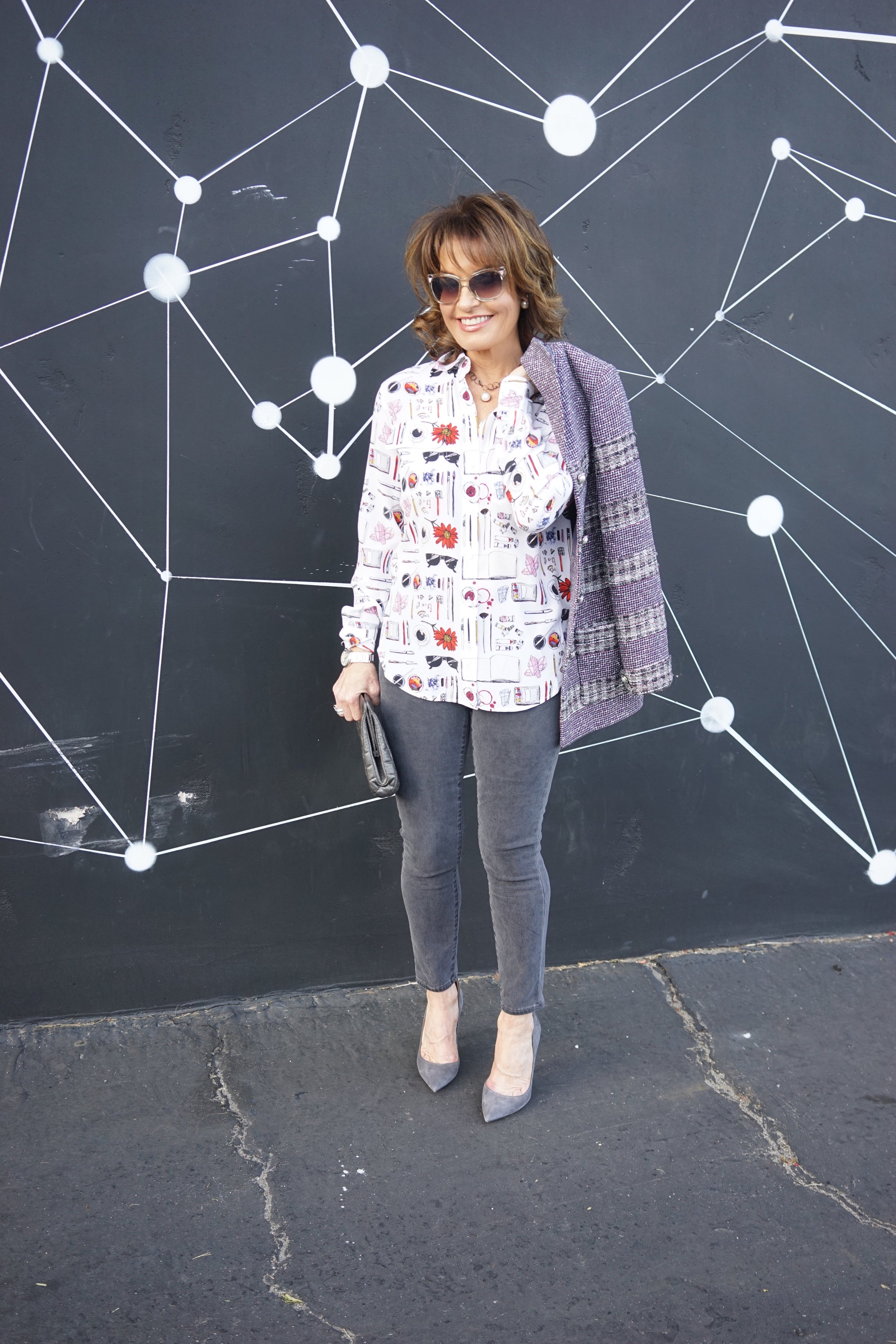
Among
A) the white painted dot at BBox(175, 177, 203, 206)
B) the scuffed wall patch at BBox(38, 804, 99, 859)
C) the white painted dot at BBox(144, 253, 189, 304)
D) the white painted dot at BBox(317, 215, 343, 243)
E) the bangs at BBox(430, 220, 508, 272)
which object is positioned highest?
the white painted dot at BBox(175, 177, 203, 206)

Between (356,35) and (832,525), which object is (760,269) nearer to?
(832,525)

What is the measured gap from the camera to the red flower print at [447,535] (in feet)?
6.70

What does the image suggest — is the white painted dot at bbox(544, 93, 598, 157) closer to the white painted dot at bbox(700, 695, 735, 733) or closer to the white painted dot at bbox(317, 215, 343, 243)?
the white painted dot at bbox(317, 215, 343, 243)

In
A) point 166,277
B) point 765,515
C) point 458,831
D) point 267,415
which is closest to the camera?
point 458,831

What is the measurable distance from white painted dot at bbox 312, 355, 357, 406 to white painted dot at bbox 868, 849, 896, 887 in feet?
6.76

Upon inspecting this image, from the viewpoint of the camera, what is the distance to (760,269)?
266 centimetres

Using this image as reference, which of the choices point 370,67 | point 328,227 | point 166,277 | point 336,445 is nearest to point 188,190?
point 166,277

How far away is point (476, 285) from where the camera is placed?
1927mm

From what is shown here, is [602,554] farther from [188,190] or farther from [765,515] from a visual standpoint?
[188,190]

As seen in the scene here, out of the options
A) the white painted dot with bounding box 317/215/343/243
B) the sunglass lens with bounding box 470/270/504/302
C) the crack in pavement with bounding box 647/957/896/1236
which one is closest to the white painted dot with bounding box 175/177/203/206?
the white painted dot with bounding box 317/215/343/243

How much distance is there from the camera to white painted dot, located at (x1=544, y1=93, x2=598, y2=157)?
8.12 ft

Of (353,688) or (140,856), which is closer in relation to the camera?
(353,688)

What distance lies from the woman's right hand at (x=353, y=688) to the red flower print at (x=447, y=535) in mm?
→ 317

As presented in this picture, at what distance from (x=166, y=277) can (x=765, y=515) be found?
1.69m
